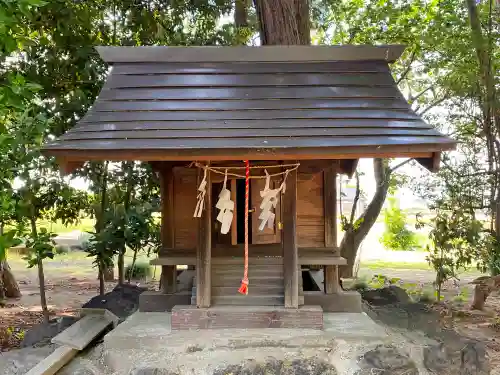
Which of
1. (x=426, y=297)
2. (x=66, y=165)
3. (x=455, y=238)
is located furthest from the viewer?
(x=426, y=297)

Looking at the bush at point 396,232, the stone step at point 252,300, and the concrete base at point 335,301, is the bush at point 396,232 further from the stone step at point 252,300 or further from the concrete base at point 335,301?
the stone step at point 252,300

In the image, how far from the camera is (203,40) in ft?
34.6

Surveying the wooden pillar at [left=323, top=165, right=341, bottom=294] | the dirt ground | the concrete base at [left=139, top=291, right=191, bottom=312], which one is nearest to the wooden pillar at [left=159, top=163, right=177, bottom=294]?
the concrete base at [left=139, top=291, right=191, bottom=312]

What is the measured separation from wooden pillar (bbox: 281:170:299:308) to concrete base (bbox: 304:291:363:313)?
66 centimetres

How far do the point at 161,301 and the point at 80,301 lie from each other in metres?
7.36

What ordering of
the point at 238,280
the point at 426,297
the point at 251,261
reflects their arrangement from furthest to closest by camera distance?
the point at 426,297 < the point at 251,261 < the point at 238,280

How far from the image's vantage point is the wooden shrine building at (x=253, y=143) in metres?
5.17

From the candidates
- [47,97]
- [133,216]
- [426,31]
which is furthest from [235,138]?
[426,31]

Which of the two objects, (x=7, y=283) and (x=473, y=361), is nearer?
(x=473, y=361)

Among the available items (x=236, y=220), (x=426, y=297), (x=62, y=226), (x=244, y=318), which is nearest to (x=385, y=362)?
(x=244, y=318)

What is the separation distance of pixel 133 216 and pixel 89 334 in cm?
343

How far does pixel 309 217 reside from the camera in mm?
6355

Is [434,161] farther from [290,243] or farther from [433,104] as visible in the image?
[433,104]

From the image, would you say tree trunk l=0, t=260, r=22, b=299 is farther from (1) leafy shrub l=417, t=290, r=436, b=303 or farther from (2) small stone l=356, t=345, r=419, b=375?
(1) leafy shrub l=417, t=290, r=436, b=303
